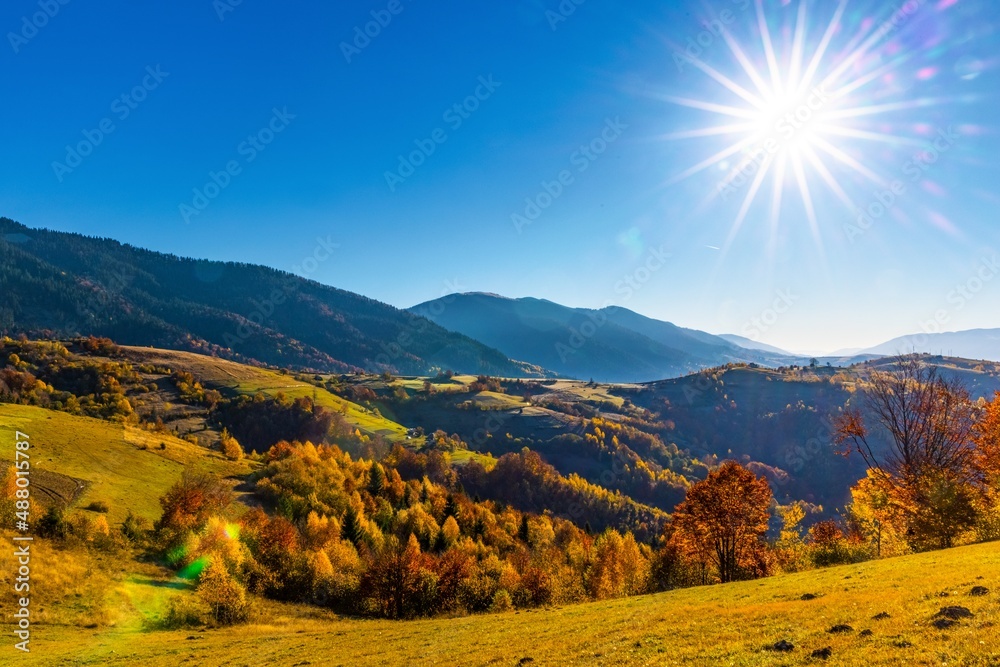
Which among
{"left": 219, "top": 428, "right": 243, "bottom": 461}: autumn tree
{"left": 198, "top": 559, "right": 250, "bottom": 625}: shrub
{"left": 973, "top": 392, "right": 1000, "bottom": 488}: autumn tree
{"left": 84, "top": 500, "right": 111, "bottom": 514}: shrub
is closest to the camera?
{"left": 973, "top": 392, "right": 1000, "bottom": 488}: autumn tree

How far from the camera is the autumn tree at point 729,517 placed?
59.2 metres

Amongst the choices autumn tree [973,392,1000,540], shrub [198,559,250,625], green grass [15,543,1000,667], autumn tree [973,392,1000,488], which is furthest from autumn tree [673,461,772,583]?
shrub [198,559,250,625]

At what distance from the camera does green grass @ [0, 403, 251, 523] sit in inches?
2808

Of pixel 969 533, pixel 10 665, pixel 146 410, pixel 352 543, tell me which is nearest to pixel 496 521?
pixel 352 543

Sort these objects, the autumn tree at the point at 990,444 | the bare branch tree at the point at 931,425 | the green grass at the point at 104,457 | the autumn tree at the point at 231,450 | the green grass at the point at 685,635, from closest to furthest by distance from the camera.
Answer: the green grass at the point at 685,635 < the autumn tree at the point at 990,444 < the bare branch tree at the point at 931,425 < the green grass at the point at 104,457 < the autumn tree at the point at 231,450

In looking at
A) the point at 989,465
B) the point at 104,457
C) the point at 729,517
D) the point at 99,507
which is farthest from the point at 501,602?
the point at 104,457

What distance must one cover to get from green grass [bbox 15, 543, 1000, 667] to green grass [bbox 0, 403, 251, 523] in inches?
1480

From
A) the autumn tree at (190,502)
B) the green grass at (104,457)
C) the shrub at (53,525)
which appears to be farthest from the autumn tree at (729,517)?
the green grass at (104,457)

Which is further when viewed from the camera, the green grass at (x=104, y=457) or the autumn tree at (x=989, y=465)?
the green grass at (x=104, y=457)

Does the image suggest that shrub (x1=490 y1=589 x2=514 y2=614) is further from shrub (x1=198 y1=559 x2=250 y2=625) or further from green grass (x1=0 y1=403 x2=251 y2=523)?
green grass (x1=0 y1=403 x2=251 y2=523)

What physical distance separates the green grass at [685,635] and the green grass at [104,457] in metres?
37.6

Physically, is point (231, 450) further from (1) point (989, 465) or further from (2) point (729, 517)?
(1) point (989, 465)

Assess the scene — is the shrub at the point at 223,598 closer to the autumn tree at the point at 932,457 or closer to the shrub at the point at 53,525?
the shrub at the point at 53,525

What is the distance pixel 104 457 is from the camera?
3270 inches
